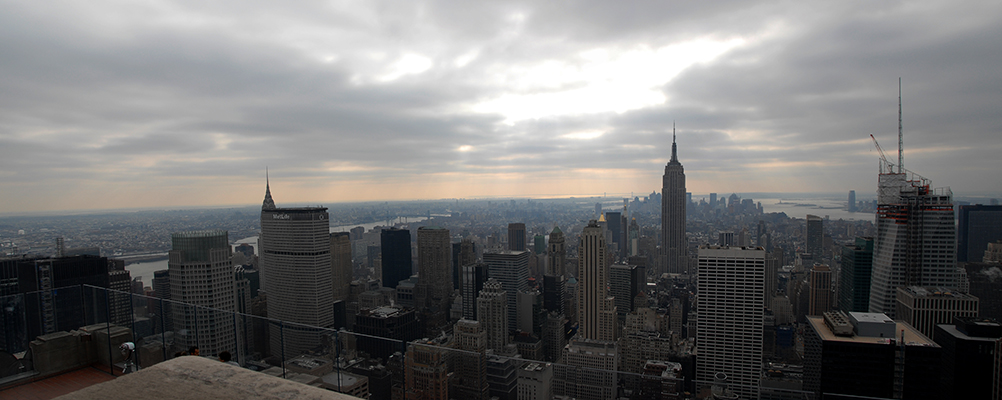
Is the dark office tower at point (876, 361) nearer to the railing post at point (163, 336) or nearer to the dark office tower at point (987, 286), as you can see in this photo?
the dark office tower at point (987, 286)

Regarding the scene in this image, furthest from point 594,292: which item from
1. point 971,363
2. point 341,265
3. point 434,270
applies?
point 341,265

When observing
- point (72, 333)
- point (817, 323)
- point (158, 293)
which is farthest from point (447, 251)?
point (72, 333)

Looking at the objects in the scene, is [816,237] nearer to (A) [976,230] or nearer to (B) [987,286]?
(A) [976,230]

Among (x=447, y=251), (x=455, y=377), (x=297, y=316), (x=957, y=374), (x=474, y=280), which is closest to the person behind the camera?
(x=455, y=377)

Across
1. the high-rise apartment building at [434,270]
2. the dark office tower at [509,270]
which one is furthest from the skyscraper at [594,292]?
the high-rise apartment building at [434,270]

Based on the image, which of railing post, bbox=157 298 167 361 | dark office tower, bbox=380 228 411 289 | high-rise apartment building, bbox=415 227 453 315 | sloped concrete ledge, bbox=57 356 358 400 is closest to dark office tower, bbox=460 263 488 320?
high-rise apartment building, bbox=415 227 453 315

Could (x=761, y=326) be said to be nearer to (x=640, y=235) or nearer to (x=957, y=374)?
(x=957, y=374)
